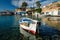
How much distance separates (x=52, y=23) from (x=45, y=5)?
1.08m

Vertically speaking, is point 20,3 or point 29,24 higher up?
point 20,3

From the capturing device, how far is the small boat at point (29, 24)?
7.03 meters

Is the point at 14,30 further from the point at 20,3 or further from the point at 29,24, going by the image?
the point at 20,3

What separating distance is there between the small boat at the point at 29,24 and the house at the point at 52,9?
54 centimetres

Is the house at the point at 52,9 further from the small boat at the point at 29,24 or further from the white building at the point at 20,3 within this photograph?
the small boat at the point at 29,24

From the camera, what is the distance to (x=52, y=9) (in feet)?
24.6

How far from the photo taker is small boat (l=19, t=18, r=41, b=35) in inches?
277

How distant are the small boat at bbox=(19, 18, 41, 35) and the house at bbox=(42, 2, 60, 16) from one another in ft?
1.77

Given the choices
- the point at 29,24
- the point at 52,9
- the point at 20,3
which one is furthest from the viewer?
the point at 52,9

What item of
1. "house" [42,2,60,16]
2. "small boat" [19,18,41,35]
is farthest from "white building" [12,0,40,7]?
"small boat" [19,18,41,35]

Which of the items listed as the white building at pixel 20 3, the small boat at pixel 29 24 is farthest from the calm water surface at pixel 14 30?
the white building at pixel 20 3

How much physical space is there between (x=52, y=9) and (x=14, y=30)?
1508 mm

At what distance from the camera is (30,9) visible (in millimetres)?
7324


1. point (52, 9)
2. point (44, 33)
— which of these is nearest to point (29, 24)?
point (44, 33)
